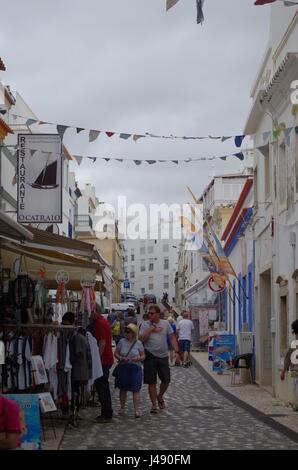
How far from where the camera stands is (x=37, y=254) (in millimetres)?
14227

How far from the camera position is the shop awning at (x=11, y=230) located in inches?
374

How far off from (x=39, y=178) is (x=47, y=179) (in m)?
0.21

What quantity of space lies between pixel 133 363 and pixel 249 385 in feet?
23.8

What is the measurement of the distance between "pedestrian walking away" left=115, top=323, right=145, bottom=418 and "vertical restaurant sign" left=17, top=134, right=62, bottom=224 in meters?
5.79

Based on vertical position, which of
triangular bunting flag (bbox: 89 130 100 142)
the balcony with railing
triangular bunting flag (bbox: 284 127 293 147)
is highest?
the balcony with railing

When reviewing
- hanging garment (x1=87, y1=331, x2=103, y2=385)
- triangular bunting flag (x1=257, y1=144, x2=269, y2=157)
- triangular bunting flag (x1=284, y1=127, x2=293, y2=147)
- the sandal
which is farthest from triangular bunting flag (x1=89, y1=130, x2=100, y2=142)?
the sandal

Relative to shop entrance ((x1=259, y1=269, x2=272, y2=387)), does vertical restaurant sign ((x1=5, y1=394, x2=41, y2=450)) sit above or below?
below

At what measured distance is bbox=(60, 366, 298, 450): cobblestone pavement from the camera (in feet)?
34.2

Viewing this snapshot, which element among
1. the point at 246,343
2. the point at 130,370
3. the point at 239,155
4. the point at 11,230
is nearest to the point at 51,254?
the point at 130,370

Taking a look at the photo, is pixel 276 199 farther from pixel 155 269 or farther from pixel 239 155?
pixel 155 269

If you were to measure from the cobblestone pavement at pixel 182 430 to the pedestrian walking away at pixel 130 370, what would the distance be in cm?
34

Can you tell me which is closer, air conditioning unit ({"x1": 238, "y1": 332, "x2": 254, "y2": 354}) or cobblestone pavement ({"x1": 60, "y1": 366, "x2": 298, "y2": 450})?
cobblestone pavement ({"x1": 60, "y1": 366, "x2": 298, "y2": 450})

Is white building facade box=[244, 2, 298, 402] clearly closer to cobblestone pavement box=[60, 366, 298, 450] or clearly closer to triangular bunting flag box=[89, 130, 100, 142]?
cobblestone pavement box=[60, 366, 298, 450]
